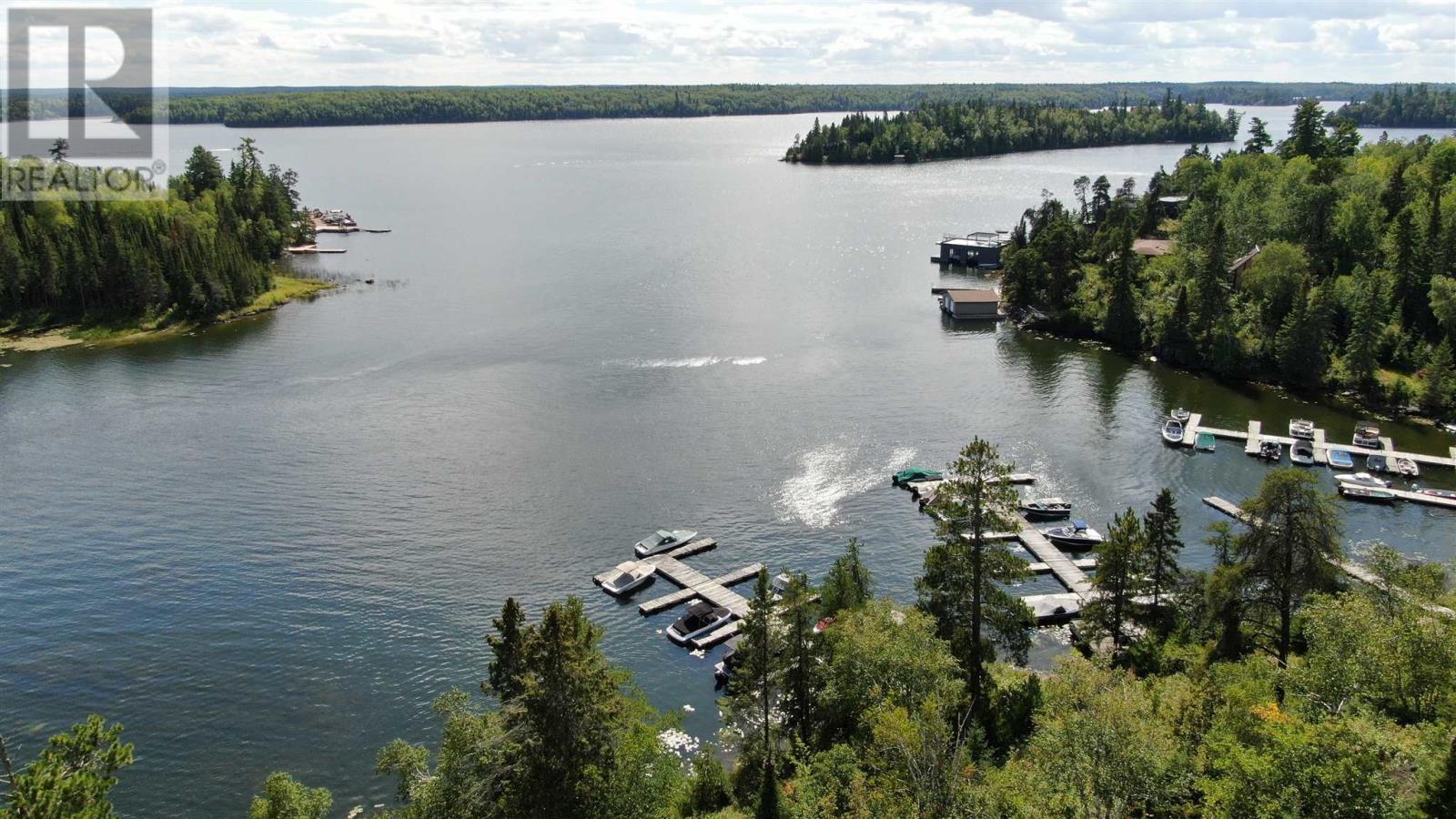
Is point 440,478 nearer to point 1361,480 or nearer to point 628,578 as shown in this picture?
point 628,578

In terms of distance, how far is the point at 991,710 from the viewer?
3862 cm

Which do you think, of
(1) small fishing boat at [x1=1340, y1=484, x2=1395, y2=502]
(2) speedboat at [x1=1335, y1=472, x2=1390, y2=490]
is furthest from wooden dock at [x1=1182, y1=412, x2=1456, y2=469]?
(1) small fishing boat at [x1=1340, y1=484, x2=1395, y2=502]

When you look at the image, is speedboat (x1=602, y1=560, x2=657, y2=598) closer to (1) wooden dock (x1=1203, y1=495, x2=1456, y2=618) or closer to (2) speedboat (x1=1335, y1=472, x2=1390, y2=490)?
(1) wooden dock (x1=1203, y1=495, x2=1456, y2=618)

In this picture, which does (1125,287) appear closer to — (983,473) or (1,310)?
(983,473)

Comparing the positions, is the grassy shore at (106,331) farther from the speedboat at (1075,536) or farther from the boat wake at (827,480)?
the speedboat at (1075,536)

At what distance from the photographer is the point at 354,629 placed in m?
50.6

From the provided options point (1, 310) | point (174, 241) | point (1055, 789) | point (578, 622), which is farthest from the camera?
point (174, 241)

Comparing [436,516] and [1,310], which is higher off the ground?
[1,310]

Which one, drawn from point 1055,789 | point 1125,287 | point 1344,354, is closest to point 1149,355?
point 1125,287

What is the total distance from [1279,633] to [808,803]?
26747mm

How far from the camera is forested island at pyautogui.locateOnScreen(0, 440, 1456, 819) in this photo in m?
24.6

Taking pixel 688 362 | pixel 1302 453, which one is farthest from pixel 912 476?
pixel 688 362

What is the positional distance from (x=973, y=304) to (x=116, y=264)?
332ft

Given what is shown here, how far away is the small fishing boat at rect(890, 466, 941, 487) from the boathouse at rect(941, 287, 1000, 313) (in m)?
46.4
